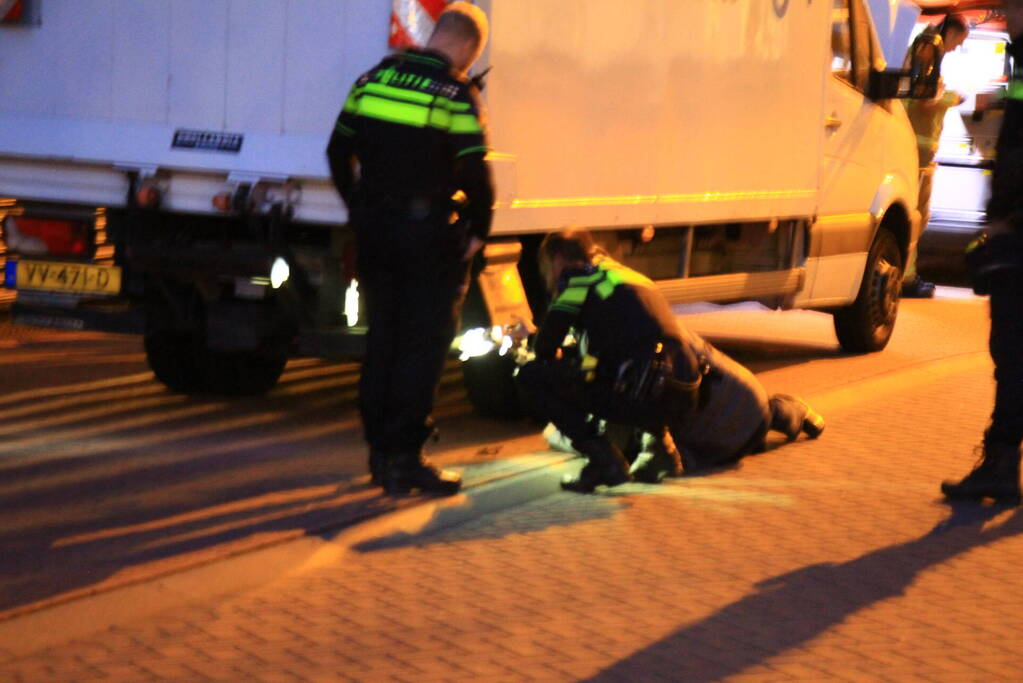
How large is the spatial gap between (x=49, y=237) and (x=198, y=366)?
3.89 ft

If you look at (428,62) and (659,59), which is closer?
(428,62)

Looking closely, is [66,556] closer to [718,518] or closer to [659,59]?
[718,518]

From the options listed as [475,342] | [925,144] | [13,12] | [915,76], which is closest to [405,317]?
[475,342]

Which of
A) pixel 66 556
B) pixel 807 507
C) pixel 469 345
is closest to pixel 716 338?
pixel 469 345

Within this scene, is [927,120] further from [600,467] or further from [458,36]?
[458,36]

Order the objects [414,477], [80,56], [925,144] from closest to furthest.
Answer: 1. [414,477]
2. [80,56]
3. [925,144]

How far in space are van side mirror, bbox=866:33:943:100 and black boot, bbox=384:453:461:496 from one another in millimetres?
5371

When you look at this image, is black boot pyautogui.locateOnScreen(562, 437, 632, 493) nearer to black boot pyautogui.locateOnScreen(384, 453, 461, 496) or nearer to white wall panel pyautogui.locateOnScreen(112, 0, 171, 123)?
black boot pyautogui.locateOnScreen(384, 453, 461, 496)

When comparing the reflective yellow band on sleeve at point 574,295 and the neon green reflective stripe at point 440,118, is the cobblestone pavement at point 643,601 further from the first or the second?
the neon green reflective stripe at point 440,118

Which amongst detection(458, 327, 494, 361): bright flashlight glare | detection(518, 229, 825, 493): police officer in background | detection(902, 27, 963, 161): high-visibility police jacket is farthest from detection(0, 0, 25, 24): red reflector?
detection(902, 27, 963, 161): high-visibility police jacket

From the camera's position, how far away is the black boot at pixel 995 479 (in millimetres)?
6664

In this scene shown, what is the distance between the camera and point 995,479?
6672mm

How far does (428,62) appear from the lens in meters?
6.26

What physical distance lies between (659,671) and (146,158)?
380 cm
